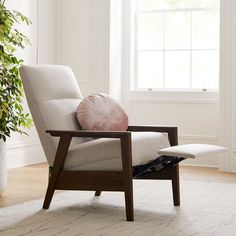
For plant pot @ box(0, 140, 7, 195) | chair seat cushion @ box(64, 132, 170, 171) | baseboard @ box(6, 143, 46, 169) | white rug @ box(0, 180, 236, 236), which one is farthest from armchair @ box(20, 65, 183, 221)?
baseboard @ box(6, 143, 46, 169)

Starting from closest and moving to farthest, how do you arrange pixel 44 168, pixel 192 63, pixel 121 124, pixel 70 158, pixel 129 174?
pixel 129 174, pixel 70 158, pixel 121 124, pixel 44 168, pixel 192 63

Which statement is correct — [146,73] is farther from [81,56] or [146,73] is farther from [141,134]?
[141,134]

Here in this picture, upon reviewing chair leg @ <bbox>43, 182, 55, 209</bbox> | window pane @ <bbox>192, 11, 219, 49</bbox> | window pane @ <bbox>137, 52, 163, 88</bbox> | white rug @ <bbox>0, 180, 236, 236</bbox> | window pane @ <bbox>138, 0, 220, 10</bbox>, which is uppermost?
window pane @ <bbox>138, 0, 220, 10</bbox>

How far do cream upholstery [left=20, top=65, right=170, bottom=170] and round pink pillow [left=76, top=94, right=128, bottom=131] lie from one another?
0.09 m

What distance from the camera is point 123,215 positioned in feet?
11.7

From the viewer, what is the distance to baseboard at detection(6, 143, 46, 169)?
5.84 meters

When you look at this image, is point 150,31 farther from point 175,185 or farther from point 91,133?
point 91,133

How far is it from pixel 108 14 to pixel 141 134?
2840 mm

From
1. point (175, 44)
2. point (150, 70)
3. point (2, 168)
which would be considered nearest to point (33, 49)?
point (150, 70)

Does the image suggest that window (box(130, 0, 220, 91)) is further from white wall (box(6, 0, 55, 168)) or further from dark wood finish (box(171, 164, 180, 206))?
dark wood finish (box(171, 164, 180, 206))

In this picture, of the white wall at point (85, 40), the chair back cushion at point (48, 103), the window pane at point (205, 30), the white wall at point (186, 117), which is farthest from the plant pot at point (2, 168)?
the window pane at point (205, 30)

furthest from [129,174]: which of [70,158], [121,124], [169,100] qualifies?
[169,100]

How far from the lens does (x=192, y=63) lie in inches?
251

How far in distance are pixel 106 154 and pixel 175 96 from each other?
2.95 m
